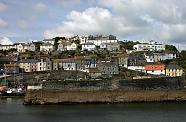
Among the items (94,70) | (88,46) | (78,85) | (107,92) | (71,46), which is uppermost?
(71,46)

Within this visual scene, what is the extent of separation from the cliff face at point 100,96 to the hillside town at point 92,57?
15399 mm

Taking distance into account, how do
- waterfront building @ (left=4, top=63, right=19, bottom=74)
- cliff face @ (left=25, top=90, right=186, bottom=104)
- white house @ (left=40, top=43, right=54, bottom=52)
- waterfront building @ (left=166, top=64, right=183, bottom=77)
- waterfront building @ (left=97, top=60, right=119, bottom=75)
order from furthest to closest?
white house @ (left=40, top=43, right=54, bottom=52)
waterfront building @ (left=4, top=63, right=19, bottom=74)
waterfront building @ (left=97, top=60, right=119, bottom=75)
waterfront building @ (left=166, top=64, right=183, bottom=77)
cliff face @ (left=25, top=90, right=186, bottom=104)

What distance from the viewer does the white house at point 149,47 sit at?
253 feet

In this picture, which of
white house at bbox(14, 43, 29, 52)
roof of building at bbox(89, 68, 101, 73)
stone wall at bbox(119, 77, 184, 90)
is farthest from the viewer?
white house at bbox(14, 43, 29, 52)

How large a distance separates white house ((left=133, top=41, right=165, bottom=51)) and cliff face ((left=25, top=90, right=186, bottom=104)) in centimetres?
4227

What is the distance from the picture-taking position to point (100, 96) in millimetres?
33594

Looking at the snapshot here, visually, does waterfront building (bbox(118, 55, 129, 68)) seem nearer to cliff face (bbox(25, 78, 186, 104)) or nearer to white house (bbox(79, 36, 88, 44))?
white house (bbox(79, 36, 88, 44))

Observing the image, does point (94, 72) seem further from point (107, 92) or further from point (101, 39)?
point (101, 39)

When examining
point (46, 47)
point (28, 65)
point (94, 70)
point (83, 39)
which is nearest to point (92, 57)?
point (94, 70)

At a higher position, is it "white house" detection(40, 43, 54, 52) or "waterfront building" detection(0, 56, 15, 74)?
"white house" detection(40, 43, 54, 52)

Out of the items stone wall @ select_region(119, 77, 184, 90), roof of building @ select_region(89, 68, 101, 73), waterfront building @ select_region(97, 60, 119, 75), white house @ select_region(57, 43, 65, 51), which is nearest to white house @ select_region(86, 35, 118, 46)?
white house @ select_region(57, 43, 65, 51)

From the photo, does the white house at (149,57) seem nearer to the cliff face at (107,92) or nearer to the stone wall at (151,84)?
the stone wall at (151,84)

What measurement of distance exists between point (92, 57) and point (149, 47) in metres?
21.0

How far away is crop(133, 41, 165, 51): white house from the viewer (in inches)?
3041
